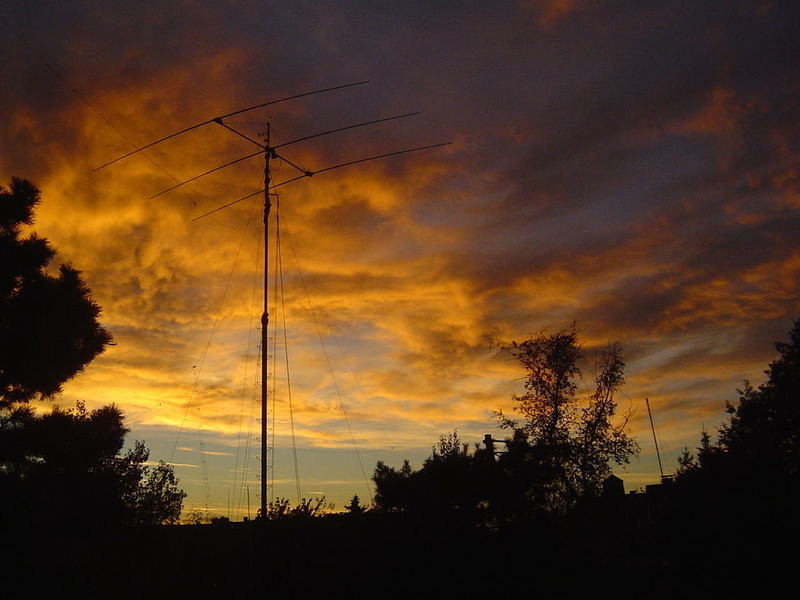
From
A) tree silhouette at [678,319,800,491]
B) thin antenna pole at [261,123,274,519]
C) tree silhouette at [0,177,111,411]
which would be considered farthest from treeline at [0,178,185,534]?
tree silhouette at [678,319,800,491]

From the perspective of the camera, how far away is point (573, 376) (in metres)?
32.1

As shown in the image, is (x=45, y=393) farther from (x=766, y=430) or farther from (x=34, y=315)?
(x=766, y=430)

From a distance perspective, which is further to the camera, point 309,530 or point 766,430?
point 766,430

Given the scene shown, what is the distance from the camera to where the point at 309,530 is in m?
20.0

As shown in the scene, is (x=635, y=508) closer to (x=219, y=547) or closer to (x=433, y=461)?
(x=433, y=461)

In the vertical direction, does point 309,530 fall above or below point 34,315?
below

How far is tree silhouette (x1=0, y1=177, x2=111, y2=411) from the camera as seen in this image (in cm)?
1952

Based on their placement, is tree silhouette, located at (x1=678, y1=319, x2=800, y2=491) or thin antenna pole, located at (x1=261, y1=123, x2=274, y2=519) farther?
tree silhouette, located at (x1=678, y1=319, x2=800, y2=491)

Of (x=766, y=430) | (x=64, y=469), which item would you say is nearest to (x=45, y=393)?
(x=64, y=469)

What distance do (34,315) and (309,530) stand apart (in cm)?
1170

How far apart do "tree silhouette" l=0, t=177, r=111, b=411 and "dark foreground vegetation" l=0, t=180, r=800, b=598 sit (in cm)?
5

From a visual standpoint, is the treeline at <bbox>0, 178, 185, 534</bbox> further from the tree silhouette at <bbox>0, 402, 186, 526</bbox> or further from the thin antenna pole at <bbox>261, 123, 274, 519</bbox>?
the thin antenna pole at <bbox>261, 123, 274, 519</bbox>

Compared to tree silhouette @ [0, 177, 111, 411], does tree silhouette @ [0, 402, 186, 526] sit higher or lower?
lower

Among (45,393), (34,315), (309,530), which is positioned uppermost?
(34,315)
